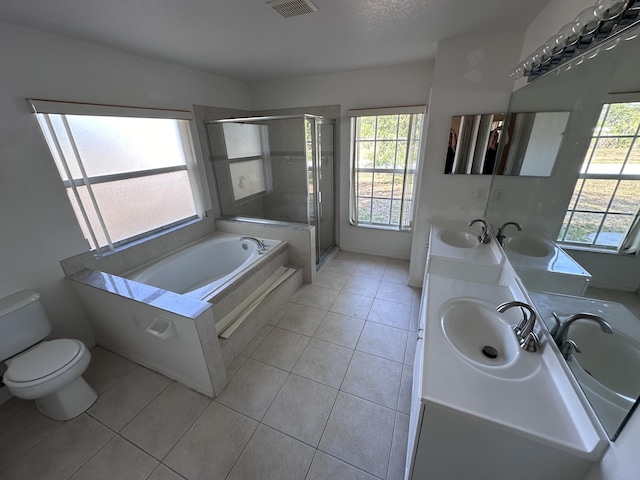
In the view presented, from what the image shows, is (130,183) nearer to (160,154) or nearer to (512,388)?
(160,154)

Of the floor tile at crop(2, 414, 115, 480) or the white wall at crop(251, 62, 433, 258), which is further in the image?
the white wall at crop(251, 62, 433, 258)

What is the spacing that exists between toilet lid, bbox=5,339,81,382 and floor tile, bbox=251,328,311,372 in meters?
1.15

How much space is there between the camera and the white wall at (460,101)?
1.91 meters

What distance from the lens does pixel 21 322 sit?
5.11ft

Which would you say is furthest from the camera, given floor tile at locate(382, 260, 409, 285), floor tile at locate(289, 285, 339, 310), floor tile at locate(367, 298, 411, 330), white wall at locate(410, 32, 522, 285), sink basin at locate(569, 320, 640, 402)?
floor tile at locate(382, 260, 409, 285)

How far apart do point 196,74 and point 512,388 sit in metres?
3.49

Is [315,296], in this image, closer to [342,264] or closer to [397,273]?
[342,264]

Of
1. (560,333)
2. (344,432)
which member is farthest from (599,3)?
(344,432)

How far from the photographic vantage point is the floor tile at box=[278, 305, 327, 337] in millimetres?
2242

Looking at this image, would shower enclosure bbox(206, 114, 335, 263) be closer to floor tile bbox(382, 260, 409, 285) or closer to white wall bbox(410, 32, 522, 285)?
floor tile bbox(382, 260, 409, 285)

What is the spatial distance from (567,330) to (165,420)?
7.06 ft

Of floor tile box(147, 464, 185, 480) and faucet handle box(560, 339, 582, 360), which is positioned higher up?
faucet handle box(560, 339, 582, 360)

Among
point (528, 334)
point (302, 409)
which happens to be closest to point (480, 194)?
point (528, 334)

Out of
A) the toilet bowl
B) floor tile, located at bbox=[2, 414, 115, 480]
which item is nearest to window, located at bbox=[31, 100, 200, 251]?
the toilet bowl
